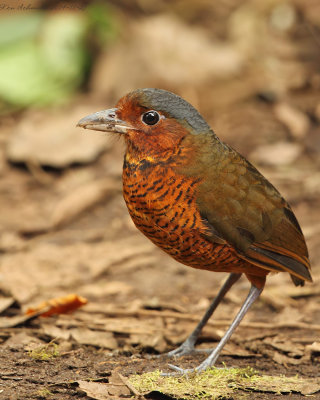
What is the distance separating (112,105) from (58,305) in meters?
4.11

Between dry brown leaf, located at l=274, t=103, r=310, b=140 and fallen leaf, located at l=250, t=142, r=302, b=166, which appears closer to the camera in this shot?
fallen leaf, located at l=250, t=142, r=302, b=166

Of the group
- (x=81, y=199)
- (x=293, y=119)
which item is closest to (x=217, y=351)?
(x=81, y=199)

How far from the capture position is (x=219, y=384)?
374 centimetres

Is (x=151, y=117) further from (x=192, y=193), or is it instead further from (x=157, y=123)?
(x=192, y=193)

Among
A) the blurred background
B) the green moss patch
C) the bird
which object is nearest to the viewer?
the green moss patch

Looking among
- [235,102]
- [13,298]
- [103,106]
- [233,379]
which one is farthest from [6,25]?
[233,379]

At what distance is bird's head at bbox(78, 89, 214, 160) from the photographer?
396cm

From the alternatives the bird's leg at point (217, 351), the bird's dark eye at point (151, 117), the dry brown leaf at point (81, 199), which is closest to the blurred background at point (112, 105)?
the dry brown leaf at point (81, 199)

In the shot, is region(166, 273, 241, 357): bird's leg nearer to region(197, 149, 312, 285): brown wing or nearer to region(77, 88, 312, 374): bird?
region(77, 88, 312, 374): bird

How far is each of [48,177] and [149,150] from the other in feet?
12.0

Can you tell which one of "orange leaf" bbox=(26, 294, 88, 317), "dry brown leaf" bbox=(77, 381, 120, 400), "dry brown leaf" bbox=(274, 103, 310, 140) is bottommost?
"dry brown leaf" bbox=(77, 381, 120, 400)

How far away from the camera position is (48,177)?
7414mm

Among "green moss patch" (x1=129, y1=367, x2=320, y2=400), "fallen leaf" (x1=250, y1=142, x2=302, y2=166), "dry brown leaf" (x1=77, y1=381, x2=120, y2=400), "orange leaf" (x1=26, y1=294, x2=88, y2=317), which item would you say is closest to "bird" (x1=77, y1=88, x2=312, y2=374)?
"green moss patch" (x1=129, y1=367, x2=320, y2=400)

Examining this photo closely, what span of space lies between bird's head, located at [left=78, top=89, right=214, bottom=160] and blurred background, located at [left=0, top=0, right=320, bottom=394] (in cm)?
168
